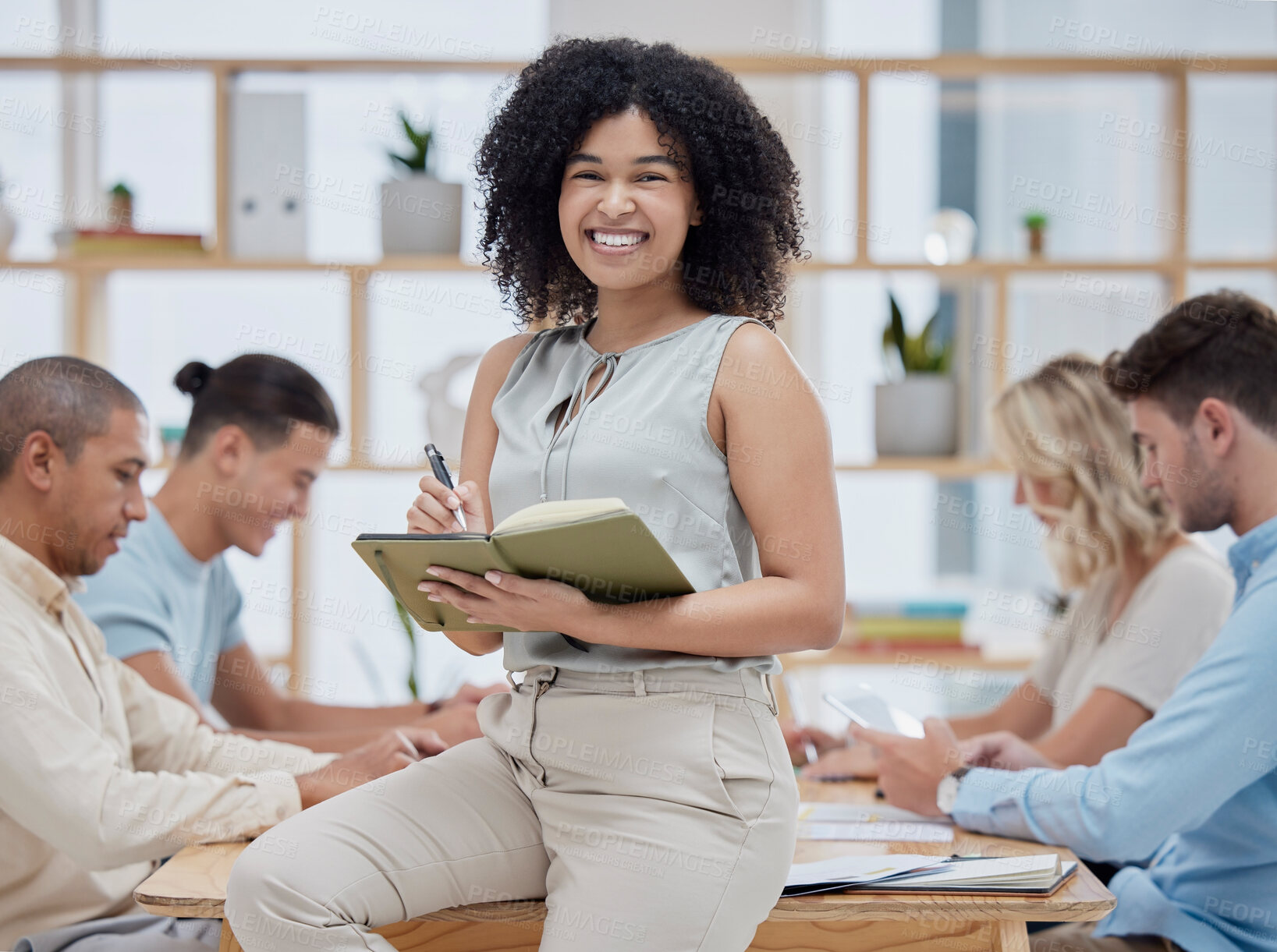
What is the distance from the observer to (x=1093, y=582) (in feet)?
7.70

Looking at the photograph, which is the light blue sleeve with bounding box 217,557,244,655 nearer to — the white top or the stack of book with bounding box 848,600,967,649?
the stack of book with bounding box 848,600,967,649

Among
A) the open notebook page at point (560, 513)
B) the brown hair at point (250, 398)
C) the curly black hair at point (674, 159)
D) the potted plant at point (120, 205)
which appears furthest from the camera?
the potted plant at point (120, 205)

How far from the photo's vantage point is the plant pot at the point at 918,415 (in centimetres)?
316

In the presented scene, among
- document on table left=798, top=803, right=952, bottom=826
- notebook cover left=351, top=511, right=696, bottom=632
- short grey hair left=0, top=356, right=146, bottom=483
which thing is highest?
short grey hair left=0, top=356, right=146, bottom=483

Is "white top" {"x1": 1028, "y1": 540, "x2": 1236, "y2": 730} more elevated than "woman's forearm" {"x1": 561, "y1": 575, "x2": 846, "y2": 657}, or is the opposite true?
"woman's forearm" {"x1": 561, "y1": 575, "x2": 846, "y2": 657}

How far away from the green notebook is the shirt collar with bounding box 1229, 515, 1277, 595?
0.96m

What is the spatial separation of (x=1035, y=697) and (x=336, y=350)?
2259mm

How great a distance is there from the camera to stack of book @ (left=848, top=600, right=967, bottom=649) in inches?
126

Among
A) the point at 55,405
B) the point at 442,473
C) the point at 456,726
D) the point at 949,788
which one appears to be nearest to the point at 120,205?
the point at 55,405

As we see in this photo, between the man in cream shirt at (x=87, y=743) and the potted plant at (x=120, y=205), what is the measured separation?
63.5 inches

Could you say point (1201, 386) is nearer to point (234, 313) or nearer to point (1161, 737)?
point (1161, 737)

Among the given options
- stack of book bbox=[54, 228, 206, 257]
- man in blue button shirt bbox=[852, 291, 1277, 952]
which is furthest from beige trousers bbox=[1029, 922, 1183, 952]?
stack of book bbox=[54, 228, 206, 257]

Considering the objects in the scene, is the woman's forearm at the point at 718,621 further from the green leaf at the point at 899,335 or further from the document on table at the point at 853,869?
the green leaf at the point at 899,335

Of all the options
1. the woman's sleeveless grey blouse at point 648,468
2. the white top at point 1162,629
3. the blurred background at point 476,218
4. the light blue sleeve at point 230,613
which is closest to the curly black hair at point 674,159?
the woman's sleeveless grey blouse at point 648,468
